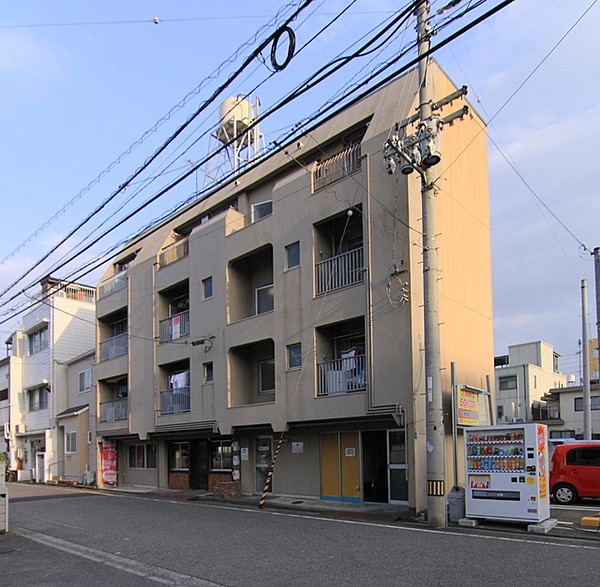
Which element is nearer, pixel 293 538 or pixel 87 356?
pixel 293 538

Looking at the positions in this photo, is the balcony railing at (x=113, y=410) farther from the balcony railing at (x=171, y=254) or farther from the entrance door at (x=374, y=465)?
the entrance door at (x=374, y=465)

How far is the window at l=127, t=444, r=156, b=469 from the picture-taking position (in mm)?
28594

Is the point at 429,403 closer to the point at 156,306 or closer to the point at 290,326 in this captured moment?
the point at 290,326

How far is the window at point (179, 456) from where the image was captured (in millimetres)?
26375

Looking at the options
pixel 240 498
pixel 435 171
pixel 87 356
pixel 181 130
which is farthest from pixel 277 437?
pixel 87 356

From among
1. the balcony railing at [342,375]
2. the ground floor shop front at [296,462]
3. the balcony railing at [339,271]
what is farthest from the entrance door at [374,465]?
the balcony railing at [339,271]

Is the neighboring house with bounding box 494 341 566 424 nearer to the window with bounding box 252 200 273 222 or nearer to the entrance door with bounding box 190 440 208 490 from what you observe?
the entrance door with bounding box 190 440 208 490

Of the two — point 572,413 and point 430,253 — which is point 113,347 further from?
point 572,413

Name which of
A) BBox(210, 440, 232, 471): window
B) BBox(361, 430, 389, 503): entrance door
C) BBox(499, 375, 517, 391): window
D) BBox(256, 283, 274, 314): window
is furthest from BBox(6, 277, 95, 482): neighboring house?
BBox(499, 375, 517, 391): window

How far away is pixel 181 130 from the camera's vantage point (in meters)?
11.7

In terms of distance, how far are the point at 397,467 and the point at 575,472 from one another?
4.74 metres

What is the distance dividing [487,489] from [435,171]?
29.5 ft

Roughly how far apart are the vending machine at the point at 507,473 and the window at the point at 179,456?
1523 centimetres

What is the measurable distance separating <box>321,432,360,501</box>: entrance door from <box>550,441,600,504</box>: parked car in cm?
542
